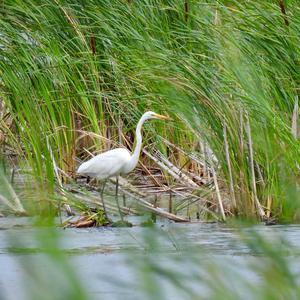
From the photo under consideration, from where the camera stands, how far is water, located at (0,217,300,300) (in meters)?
2.66

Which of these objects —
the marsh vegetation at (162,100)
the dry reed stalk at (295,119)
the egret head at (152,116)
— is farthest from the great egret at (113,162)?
the dry reed stalk at (295,119)

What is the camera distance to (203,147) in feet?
27.4

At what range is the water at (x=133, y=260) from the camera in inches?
105

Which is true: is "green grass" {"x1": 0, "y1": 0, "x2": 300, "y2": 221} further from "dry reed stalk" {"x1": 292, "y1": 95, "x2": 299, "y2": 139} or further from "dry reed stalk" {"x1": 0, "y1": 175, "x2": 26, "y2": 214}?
"dry reed stalk" {"x1": 0, "y1": 175, "x2": 26, "y2": 214}

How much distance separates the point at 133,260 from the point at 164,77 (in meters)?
4.93

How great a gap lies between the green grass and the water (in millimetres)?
496

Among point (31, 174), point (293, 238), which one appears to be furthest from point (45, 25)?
point (293, 238)

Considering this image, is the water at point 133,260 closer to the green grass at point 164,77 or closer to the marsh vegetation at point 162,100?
the marsh vegetation at point 162,100

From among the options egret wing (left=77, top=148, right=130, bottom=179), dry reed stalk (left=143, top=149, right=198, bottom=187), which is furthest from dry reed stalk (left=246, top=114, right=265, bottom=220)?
egret wing (left=77, top=148, right=130, bottom=179)

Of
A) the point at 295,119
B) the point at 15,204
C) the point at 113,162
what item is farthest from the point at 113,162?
the point at 295,119

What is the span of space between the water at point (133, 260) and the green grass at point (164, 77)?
1.63 ft

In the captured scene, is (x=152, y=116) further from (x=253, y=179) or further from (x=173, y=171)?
(x=253, y=179)

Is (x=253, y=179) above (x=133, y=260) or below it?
above

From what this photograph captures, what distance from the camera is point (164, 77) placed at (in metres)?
7.70
